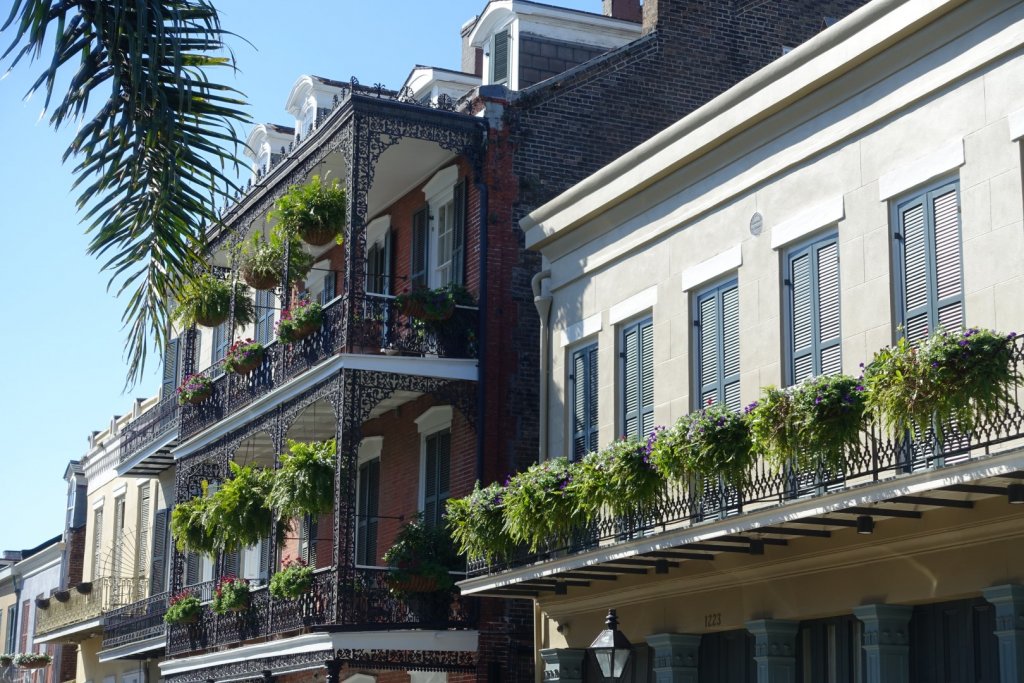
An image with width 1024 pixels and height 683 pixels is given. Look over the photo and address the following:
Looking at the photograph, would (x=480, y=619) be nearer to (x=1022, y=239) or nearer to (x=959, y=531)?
(x=959, y=531)

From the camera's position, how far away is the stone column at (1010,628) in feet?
38.0

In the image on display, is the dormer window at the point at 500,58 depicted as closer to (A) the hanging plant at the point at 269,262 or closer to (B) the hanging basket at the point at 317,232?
(B) the hanging basket at the point at 317,232

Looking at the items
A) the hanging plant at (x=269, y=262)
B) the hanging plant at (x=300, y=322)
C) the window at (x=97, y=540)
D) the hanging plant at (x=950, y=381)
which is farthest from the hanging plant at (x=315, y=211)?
the window at (x=97, y=540)

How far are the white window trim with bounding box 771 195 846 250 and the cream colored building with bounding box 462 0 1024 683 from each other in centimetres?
3

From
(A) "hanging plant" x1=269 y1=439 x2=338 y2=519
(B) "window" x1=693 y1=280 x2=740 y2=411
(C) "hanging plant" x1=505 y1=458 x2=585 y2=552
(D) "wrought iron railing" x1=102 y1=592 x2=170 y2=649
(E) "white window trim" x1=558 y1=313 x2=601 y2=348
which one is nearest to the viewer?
(B) "window" x1=693 y1=280 x2=740 y2=411

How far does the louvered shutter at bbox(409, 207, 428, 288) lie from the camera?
22297mm

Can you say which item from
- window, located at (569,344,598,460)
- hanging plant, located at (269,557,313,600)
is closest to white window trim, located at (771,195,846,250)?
window, located at (569,344,598,460)

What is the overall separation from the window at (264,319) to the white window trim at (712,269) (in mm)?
12629

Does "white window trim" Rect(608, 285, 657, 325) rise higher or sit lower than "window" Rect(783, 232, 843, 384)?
higher

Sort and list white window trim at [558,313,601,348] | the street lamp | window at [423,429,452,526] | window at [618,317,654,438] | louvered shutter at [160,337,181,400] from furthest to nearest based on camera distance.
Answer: louvered shutter at [160,337,181,400]
window at [423,429,452,526]
white window trim at [558,313,601,348]
window at [618,317,654,438]
the street lamp

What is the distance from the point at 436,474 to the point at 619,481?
6460mm

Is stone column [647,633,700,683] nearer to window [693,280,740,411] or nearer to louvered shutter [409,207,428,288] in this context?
window [693,280,740,411]

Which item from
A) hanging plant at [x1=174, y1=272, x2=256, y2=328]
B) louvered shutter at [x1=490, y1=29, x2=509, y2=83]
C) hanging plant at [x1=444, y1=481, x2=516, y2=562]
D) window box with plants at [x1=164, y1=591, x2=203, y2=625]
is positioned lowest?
window box with plants at [x1=164, y1=591, x2=203, y2=625]

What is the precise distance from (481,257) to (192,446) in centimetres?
732
